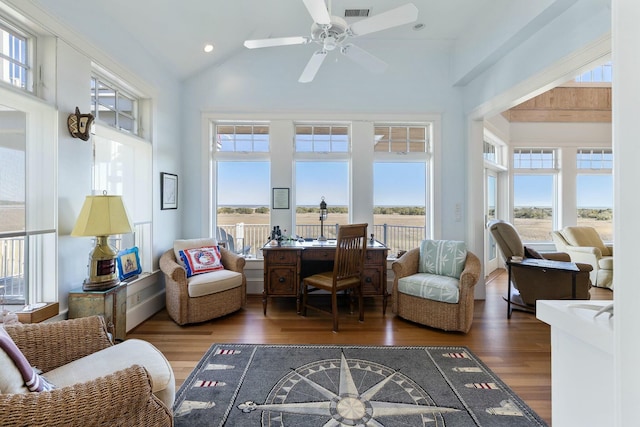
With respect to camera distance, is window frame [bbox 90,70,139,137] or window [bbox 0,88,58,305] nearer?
window [bbox 0,88,58,305]

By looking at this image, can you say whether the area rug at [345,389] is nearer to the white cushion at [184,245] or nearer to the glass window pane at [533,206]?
the white cushion at [184,245]

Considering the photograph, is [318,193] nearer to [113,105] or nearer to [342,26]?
[342,26]

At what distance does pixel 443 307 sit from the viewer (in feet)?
9.94

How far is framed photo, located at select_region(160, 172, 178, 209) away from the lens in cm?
364

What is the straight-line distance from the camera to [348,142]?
14.1 ft

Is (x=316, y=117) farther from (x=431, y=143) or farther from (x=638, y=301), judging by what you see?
(x=638, y=301)

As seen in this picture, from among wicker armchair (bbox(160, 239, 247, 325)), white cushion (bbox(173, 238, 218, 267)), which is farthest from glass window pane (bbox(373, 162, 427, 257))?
white cushion (bbox(173, 238, 218, 267))

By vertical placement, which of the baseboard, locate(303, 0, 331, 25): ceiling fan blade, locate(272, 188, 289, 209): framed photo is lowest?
the baseboard

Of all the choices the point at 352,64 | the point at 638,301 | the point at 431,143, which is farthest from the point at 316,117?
the point at 638,301

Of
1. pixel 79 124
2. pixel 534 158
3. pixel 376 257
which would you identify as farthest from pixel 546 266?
pixel 79 124

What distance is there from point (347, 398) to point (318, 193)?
9.27 feet

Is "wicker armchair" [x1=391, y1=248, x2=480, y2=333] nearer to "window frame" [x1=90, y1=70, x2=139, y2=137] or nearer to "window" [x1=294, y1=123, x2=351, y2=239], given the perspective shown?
"window" [x1=294, y1=123, x2=351, y2=239]

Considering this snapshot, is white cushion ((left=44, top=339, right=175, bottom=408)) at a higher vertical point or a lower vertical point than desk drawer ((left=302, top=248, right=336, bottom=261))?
lower

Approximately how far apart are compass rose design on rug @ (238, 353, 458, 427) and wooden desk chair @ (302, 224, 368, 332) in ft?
2.67
